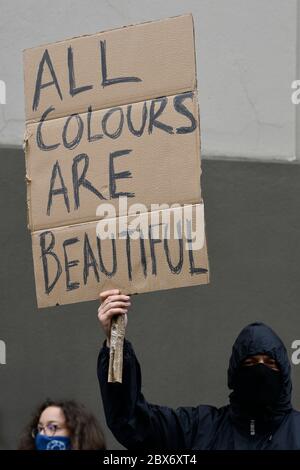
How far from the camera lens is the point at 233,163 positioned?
5.64 meters

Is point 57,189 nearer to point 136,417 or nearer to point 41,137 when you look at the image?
point 41,137

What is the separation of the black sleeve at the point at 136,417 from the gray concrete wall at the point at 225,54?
224 cm

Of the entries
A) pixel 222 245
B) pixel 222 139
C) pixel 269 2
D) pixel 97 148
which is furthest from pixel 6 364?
pixel 269 2

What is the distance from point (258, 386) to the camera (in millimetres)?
3516

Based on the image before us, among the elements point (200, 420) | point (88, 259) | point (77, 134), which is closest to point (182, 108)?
point (77, 134)

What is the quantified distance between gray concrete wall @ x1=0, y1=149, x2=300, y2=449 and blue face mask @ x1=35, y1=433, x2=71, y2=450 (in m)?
2.05

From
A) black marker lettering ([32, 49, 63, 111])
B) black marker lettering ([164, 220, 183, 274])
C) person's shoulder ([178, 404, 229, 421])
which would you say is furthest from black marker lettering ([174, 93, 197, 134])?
person's shoulder ([178, 404, 229, 421])

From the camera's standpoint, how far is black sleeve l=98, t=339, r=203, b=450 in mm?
3523

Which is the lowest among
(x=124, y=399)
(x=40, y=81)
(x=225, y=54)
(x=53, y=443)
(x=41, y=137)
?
(x=53, y=443)

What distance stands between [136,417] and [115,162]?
2.95 ft

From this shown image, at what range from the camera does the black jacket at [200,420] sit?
353 centimetres

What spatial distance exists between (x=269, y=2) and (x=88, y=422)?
10.3 feet

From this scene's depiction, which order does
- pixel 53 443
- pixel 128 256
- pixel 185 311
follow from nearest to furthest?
1. pixel 53 443
2. pixel 128 256
3. pixel 185 311

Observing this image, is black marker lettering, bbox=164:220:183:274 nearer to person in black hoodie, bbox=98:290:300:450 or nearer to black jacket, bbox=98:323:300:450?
person in black hoodie, bbox=98:290:300:450
